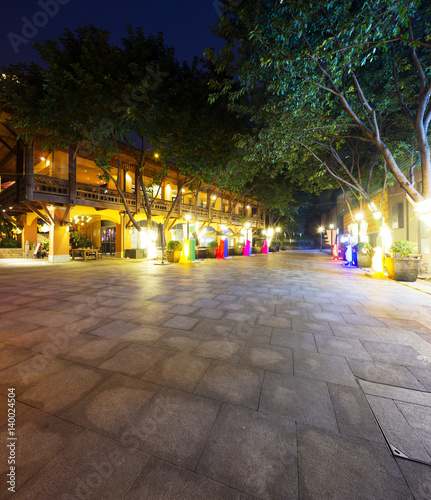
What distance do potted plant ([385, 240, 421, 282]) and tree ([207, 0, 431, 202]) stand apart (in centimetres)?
191

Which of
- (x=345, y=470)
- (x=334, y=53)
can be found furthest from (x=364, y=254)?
(x=345, y=470)

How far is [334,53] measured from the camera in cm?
516

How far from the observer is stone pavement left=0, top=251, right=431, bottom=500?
1169 millimetres

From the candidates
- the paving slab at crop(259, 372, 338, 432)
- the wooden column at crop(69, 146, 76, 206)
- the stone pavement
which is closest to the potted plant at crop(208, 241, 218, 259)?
the wooden column at crop(69, 146, 76, 206)

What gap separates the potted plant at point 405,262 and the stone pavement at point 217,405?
15.3 feet

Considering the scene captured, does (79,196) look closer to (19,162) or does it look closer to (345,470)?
(19,162)

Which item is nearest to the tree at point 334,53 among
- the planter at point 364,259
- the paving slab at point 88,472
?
the planter at point 364,259

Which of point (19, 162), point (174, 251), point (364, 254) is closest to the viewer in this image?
point (364, 254)

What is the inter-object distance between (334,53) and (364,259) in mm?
9454

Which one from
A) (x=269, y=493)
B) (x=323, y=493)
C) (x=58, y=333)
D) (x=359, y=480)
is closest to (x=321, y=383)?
(x=359, y=480)

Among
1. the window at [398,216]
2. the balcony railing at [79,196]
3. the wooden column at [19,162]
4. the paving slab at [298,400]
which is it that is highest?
the wooden column at [19,162]

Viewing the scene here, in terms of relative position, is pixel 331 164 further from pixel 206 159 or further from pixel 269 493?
pixel 269 493

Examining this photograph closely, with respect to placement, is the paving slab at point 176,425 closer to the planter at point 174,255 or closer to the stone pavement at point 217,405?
the stone pavement at point 217,405

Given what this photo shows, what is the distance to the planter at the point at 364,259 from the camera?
11086 mm
